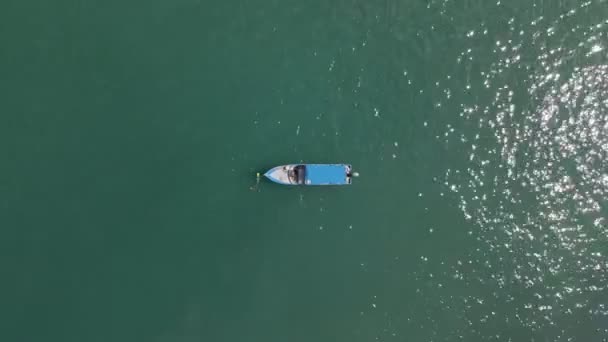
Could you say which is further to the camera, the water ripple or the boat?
the water ripple

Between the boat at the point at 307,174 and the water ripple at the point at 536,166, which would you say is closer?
the boat at the point at 307,174

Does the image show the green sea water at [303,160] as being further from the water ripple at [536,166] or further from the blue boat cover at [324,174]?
the blue boat cover at [324,174]

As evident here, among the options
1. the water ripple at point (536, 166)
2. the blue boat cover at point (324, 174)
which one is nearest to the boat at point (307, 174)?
the blue boat cover at point (324, 174)

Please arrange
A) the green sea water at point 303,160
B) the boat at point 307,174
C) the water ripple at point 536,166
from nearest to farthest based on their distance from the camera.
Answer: the green sea water at point 303,160
the boat at point 307,174
the water ripple at point 536,166

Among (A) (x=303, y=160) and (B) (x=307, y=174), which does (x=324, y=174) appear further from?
(A) (x=303, y=160)

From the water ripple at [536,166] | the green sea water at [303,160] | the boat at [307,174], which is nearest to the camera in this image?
the green sea water at [303,160]

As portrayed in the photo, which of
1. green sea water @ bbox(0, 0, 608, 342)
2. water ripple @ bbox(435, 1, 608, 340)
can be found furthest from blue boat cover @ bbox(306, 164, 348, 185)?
water ripple @ bbox(435, 1, 608, 340)

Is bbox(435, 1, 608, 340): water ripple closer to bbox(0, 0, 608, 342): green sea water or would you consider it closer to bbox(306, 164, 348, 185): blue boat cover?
bbox(0, 0, 608, 342): green sea water

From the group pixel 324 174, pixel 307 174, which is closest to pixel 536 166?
pixel 324 174
